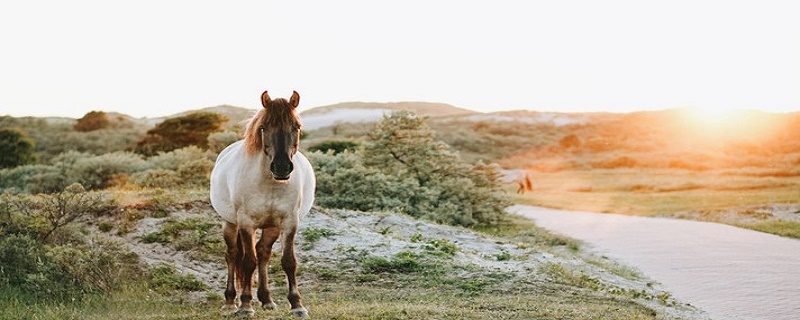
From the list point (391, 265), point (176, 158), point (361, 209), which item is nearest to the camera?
point (391, 265)

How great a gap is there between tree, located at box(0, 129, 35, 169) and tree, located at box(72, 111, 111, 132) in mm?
28168

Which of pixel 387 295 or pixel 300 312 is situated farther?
pixel 387 295

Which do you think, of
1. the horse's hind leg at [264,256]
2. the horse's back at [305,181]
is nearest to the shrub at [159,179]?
the horse's back at [305,181]

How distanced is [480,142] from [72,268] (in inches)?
2844

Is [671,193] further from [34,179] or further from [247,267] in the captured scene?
[247,267]

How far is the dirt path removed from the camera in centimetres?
1021

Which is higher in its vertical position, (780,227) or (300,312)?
(300,312)

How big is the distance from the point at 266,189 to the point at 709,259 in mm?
10282

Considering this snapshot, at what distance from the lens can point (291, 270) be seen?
743 centimetres

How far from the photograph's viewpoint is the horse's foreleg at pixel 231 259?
7.96 m

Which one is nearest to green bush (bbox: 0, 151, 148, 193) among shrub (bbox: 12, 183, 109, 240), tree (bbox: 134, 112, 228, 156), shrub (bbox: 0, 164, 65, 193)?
shrub (bbox: 0, 164, 65, 193)

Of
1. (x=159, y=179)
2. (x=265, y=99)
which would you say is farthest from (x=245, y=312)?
(x=159, y=179)

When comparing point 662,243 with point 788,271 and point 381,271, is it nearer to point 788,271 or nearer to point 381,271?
point 788,271

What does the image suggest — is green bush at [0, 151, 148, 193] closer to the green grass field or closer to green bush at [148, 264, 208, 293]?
green bush at [148, 264, 208, 293]
